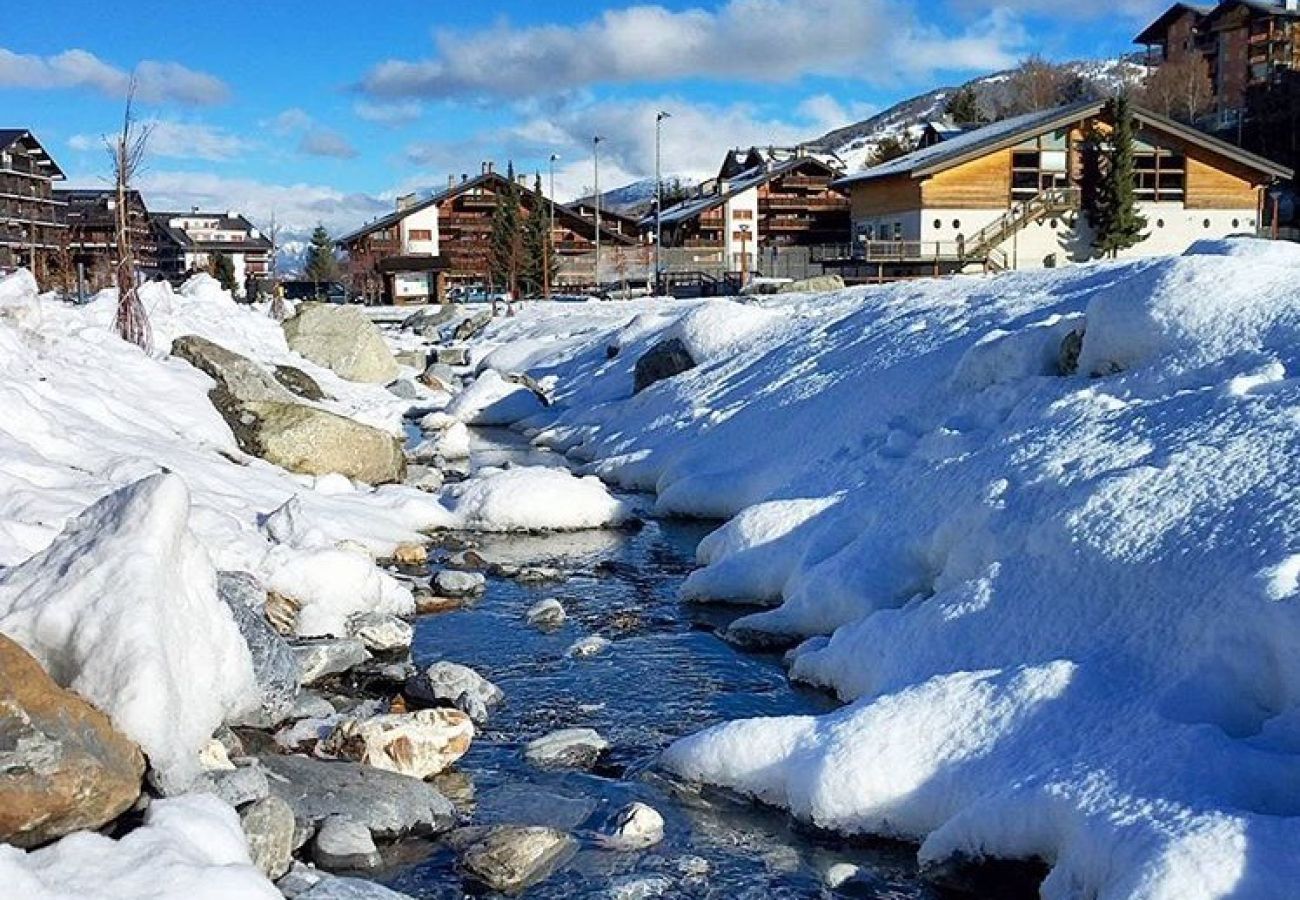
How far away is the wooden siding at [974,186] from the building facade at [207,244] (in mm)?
41848

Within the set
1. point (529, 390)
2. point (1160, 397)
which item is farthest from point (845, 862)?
point (529, 390)

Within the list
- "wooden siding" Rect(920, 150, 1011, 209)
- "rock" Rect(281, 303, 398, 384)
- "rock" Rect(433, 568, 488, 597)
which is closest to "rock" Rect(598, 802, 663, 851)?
"rock" Rect(433, 568, 488, 597)

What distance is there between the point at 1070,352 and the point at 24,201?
76.5m

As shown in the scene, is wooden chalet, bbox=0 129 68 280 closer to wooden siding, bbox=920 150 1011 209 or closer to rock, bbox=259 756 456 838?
wooden siding, bbox=920 150 1011 209

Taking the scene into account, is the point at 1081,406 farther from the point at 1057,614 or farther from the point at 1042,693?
the point at 1042,693

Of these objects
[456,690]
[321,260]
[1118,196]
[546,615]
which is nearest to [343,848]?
[456,690]

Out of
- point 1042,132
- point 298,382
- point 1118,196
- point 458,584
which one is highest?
point 1042,132

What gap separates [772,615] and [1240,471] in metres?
4.44

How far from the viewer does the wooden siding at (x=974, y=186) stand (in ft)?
183

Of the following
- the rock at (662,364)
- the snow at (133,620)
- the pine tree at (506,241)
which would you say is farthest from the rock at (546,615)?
the pine tree at (506,241)

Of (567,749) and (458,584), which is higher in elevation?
(458,584)

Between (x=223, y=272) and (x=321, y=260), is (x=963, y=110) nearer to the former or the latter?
(x=321, y=260)

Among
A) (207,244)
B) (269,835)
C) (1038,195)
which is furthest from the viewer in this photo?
(207,244)

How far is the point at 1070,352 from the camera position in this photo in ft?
48.0
